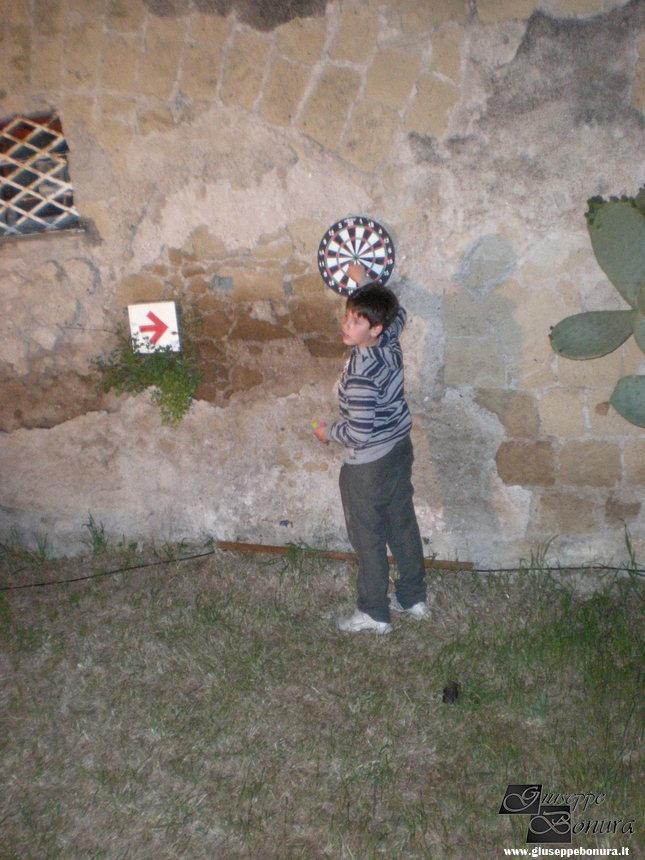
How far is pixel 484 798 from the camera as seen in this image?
2340 mm

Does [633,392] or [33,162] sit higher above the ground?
[33,162]

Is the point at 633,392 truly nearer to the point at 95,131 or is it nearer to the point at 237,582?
the point at 237,582

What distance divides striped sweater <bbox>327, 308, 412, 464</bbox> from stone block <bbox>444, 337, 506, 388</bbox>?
43 centimetres

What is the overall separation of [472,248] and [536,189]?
0.39 m

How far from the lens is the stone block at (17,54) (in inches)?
133

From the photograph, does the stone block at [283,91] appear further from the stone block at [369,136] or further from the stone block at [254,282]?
the stone block at [254,282]

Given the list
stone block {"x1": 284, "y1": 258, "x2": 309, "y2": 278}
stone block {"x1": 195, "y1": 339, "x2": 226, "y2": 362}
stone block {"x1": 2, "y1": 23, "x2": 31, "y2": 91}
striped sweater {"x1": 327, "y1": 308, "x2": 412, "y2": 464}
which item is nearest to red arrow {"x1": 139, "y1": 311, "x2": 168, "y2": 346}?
stone block {"x1": 195, "y1": 339, "x2": 226, "y2": 362}

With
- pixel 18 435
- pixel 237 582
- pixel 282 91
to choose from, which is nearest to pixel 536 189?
pixel 282 91

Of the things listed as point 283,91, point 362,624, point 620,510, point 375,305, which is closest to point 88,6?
point 283,91

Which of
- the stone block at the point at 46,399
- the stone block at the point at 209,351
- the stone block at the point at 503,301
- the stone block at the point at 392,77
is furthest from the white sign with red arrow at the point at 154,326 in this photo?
the stone block at the point at 503,301

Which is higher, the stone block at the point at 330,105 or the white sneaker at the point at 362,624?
the stone block at the point at 330,105

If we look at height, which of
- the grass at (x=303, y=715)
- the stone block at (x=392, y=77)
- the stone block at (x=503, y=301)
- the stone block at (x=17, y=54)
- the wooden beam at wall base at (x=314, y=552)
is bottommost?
the grass at (x=303, y=715)

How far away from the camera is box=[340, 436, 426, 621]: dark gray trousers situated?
9.68 ft

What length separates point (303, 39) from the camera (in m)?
3.07
